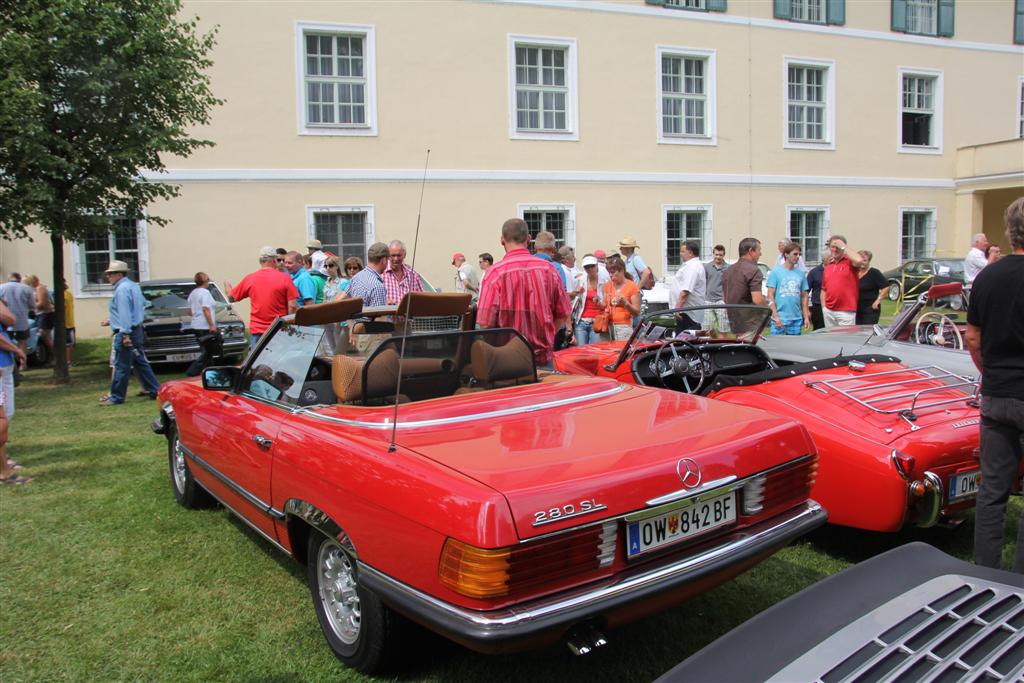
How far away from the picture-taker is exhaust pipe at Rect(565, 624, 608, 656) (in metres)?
2.32

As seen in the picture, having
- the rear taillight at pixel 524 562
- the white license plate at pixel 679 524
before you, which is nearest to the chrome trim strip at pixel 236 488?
the rear taillight at pixel 524 562

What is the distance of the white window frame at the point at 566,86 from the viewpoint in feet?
56.2

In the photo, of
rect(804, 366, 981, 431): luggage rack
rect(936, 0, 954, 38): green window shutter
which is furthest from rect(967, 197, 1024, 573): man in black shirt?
rect(936, 0, 954, 38): green window shutter

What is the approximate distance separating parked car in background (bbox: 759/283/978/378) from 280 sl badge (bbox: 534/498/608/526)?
361cm

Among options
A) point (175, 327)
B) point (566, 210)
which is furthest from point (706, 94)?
point (175, 327)

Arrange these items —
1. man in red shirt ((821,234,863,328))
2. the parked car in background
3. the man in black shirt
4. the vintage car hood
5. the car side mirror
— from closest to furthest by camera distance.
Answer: the vintage car hood
the man in black shirt
the car side mirror
the parked car in background
man in red shirt ((821,234,863,328))

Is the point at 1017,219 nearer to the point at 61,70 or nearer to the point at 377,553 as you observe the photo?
the point at 377,553

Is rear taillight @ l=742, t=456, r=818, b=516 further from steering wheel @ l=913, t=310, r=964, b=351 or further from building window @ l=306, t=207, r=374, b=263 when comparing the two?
building window @ l=306, t=207, r=374, b=263

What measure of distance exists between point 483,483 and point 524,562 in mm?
274

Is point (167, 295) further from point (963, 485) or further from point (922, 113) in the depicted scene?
Answer: point (922, 113)

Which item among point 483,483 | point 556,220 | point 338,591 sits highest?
point 556,220

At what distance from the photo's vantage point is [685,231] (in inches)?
765

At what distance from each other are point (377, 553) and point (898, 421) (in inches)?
106

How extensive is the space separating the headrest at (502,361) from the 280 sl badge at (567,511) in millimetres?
1341
